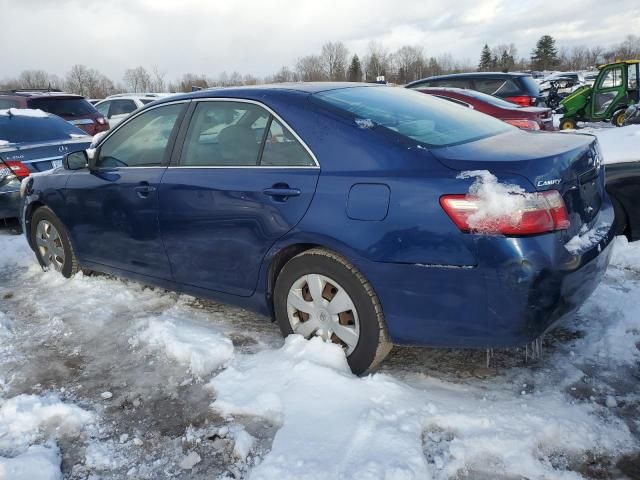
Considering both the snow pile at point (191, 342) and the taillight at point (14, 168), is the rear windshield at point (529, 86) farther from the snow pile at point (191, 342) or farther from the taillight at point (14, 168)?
the snow pile at point (191, 342)

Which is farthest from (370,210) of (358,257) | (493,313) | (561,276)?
Answer: (561,276)

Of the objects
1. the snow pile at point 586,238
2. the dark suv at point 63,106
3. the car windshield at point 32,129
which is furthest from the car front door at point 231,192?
the dark suv at point 63,106

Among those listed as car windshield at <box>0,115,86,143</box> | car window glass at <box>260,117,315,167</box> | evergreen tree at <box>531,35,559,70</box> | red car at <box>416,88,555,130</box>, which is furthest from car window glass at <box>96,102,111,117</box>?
evergreen tree at <box>531,35,559,70</box>

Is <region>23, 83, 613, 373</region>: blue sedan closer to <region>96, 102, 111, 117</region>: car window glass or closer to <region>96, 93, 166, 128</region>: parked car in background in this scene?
<region>96, 93, 166, 128</region>: parked car in background

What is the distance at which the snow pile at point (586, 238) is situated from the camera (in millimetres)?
2637

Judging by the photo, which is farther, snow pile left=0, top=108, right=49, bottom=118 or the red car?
the red car

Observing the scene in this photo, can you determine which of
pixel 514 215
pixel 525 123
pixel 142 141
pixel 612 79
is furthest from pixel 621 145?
pixel 612 79

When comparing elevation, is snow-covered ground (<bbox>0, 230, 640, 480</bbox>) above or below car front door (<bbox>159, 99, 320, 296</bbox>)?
below

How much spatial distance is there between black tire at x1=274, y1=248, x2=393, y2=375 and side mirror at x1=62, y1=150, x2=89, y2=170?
226 cm

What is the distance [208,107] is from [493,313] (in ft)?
7.27

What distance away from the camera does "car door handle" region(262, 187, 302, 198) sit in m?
3.04

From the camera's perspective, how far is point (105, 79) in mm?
69625

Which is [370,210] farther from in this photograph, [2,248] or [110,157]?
[2,248]

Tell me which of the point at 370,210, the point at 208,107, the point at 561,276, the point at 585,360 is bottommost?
the point at 585,360
